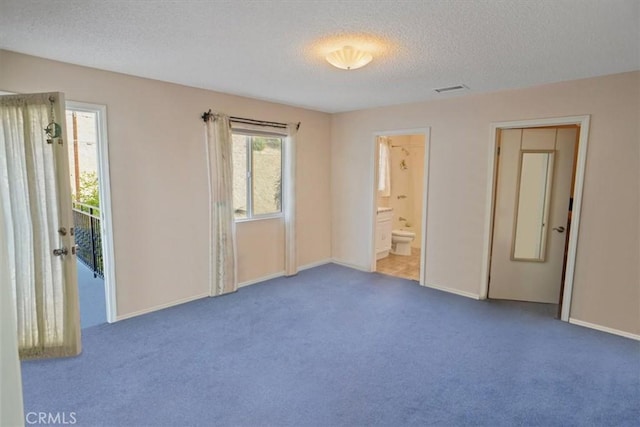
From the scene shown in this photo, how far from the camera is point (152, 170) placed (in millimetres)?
3666

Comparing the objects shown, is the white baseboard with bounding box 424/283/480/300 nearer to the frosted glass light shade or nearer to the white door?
the white door

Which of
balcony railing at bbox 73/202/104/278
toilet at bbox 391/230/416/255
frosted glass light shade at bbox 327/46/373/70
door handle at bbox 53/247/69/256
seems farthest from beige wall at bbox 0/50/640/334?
frosted glass light shade at bbox 327/46/373/70

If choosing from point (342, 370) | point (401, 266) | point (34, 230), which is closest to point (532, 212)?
point (401, 266)

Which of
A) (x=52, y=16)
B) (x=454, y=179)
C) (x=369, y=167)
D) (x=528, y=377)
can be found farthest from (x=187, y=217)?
(x=528, y=377)

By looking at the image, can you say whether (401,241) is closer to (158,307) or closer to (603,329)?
(603,329)

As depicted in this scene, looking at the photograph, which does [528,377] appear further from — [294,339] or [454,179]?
[454,179]

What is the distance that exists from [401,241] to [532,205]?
2.61 meters

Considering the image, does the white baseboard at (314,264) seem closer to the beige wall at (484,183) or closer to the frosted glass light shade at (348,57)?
the beige wall at (484,183)

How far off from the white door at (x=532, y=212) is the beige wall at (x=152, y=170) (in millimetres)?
3079

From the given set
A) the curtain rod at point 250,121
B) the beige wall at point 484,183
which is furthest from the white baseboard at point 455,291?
the curtain rod at point 250,121

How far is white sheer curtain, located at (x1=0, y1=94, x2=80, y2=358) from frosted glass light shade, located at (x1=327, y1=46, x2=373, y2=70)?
2.19m

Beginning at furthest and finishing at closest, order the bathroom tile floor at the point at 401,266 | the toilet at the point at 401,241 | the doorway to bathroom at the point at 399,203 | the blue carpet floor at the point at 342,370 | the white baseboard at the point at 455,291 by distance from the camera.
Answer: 1. the toilet at the point at 401,241
2. the doorway to bathroom at the point at 399,203
3. the bathroom tile floor at the point at 401,266
4. the white baseboard at the point at 455,291
5. the blue carpet floor at the point at 342,370

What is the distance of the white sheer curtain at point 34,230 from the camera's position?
264cm

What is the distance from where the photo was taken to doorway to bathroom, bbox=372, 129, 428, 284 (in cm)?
601
